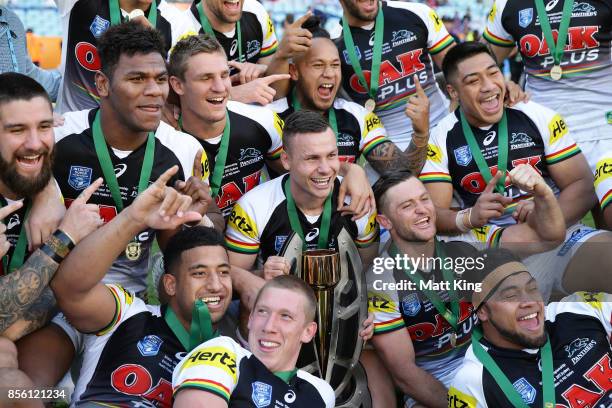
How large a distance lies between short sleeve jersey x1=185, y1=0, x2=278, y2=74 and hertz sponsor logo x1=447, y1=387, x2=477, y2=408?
301 cm

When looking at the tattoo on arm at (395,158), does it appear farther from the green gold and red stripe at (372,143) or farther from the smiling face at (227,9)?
the smiling face at (227,9)

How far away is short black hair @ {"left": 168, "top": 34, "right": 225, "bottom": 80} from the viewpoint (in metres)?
5.68

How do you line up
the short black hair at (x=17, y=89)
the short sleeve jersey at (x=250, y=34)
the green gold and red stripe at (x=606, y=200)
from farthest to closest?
the short sleeve jersey at (x=250, y=34)
the green gold and red stripe at (x=606, y=200)
the short black hair at (x=17, y=89)

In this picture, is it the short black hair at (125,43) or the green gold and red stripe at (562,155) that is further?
the green gold and red stripe at (562,155)

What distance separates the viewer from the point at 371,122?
20.6 ft

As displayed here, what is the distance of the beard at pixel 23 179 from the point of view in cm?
459

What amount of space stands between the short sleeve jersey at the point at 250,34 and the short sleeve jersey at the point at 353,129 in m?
0.55

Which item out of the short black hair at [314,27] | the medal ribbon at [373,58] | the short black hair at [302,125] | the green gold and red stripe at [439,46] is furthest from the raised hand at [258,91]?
the green gold and red stripe at [439,46]

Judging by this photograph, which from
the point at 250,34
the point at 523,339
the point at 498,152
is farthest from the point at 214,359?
the point at 250,34

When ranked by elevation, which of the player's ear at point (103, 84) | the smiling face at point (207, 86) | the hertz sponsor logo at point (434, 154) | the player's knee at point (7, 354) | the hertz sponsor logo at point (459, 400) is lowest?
the hertz sponsor logo at point (459, 400)

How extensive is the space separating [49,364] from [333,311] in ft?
4.97

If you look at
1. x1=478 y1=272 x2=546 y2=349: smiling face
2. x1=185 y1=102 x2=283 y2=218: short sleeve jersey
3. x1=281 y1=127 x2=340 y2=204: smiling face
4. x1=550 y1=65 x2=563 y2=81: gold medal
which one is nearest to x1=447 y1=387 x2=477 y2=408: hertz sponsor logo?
x1=478 y1=272 x2=546 y2=349: smiling face

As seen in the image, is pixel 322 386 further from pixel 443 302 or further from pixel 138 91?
pixel 138 91

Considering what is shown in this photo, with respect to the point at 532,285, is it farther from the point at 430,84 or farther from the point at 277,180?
the point at 430,84
